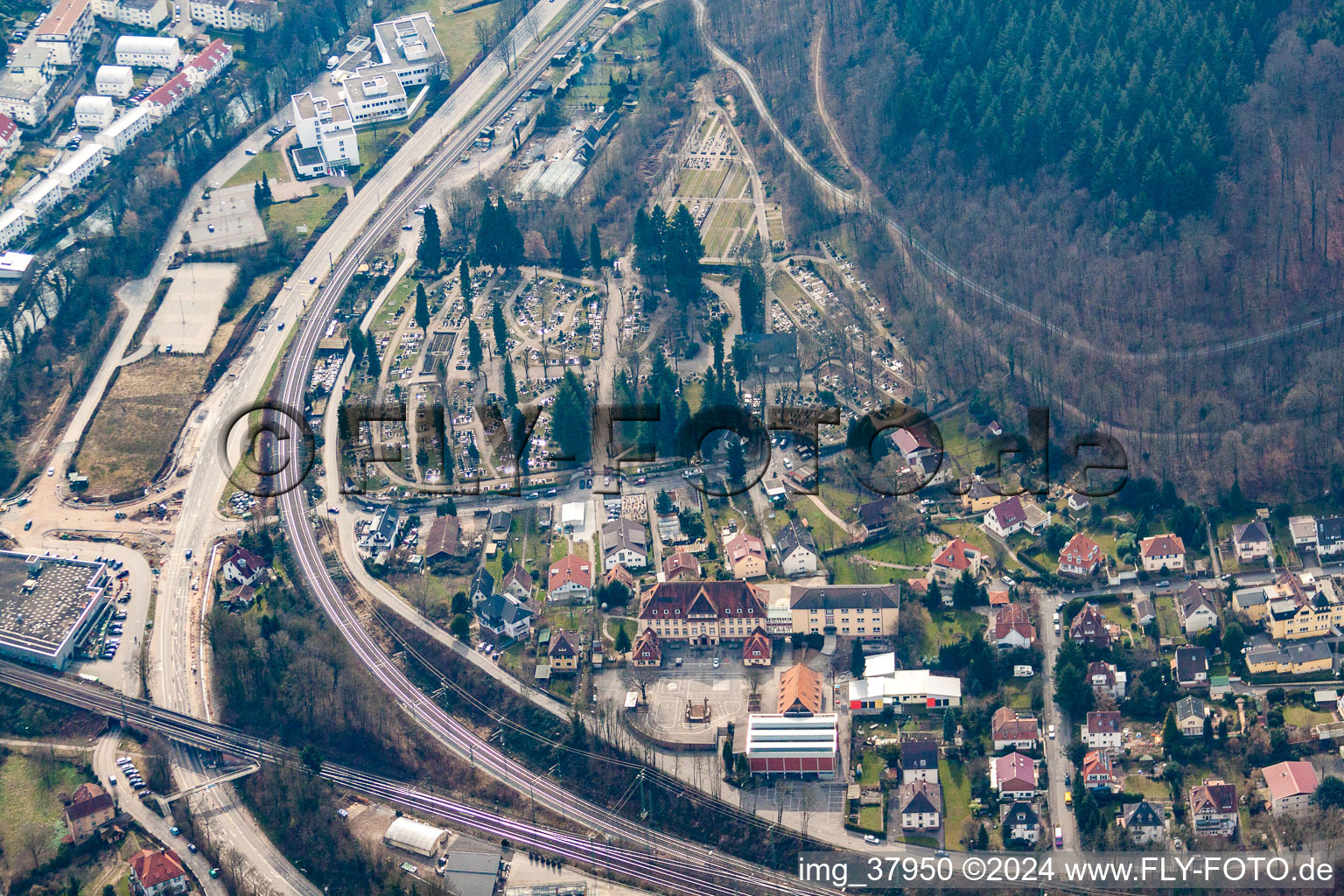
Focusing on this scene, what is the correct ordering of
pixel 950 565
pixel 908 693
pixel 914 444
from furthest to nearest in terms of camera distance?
pixel 914 444, pixel 950 565, pixel 908 693

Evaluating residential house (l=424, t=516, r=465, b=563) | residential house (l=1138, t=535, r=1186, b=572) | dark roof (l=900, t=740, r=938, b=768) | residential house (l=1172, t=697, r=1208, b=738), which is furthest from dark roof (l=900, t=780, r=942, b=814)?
residential house (l=424, t=516, r=465, b=563)

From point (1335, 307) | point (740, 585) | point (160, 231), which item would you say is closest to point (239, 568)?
point (740, 585)

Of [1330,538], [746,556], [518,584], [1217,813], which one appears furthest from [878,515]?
[1217,813]

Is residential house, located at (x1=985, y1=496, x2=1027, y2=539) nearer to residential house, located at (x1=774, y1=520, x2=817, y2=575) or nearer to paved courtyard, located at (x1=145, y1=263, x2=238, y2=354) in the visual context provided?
residential house, located at (x1=774, y1=520, x2=817, y2=575)

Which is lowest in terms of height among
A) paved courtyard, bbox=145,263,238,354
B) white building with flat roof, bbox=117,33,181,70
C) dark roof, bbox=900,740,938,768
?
dark roof, bbox=900,740,938,768

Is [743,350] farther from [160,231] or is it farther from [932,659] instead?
[160,231]

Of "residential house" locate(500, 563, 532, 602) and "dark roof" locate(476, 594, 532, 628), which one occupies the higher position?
"residential house" locate(500, 563, 532, 602)

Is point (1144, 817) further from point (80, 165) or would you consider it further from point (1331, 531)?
point (80, 165)
